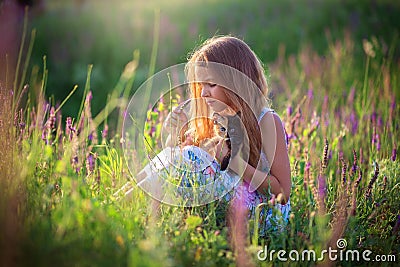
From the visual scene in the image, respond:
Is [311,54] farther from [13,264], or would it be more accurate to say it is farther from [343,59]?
[13,264]

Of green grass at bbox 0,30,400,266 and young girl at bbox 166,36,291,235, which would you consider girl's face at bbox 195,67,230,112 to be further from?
green grass at bbox 0,30,400,266

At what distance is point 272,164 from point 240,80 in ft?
1.46

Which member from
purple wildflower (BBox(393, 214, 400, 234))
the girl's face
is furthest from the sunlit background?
purple wildflower (BBox(393, 214, 400, 234))

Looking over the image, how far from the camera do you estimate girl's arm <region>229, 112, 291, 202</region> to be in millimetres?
2518

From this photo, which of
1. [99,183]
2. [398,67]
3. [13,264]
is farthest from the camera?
[398,67]

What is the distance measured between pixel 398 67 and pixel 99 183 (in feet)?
9.88

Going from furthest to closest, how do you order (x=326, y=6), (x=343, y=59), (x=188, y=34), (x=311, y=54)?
(x=326, y=6) → (x=188, y=34) → (x=311, y=54) → (x=343, y=59)

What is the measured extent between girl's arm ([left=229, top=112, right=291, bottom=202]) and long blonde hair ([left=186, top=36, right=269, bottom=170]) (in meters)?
0.05

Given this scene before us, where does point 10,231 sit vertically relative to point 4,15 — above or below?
below

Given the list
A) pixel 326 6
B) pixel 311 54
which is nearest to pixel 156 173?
pixel 311 54

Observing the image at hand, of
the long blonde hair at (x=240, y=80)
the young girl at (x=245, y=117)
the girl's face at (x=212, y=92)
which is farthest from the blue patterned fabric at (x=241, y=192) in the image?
the girl's face at (x=212, y=92)

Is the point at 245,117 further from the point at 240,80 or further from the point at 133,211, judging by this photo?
the point at 133,211

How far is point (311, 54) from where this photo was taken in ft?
18.6

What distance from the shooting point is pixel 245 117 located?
2670mm
